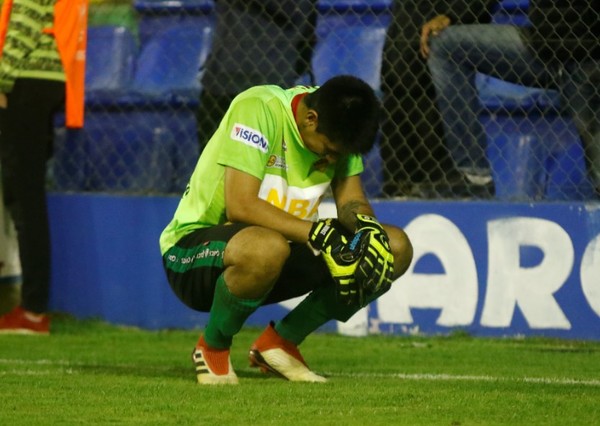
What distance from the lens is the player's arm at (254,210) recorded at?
16.6ft

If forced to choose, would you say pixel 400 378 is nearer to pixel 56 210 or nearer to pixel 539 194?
pixel 539 194

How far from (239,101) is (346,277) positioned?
2.69ft

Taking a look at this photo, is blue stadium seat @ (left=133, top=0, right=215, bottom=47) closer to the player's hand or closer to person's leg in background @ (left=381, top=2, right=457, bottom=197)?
person's leg in background @ (left=381, top=2, right=457, bottom=197)

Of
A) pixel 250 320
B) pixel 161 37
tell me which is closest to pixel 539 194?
pixel 250 320

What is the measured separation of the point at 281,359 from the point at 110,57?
398 cm

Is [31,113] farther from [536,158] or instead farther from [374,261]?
[374,261]

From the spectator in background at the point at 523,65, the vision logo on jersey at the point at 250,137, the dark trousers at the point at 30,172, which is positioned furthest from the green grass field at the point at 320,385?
the spectator in background at the point at 523,65

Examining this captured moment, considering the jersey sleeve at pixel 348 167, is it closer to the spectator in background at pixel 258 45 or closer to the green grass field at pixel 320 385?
the green grass field at pixel 320 385

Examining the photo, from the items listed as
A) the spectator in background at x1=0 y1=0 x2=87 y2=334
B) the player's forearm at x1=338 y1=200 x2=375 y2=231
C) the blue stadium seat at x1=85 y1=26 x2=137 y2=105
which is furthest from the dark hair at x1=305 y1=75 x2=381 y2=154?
the blue stadium seat at x1=85 y1=26 x2=137 y2=105

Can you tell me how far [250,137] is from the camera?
515 cm

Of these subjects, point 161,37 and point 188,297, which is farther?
point 161,37

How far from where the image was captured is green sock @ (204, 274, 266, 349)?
16.6 ft

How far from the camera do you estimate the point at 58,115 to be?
8.55m

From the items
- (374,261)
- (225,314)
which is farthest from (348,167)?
(225,314)
